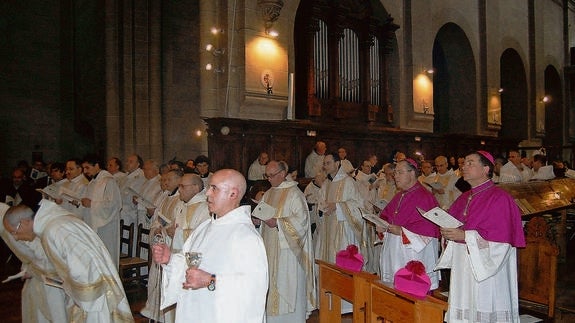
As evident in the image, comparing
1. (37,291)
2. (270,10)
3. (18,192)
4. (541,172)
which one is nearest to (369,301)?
(37,291)

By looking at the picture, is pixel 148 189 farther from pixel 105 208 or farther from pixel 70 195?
pixel 70 195

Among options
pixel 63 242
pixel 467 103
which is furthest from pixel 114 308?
pixel 467 103

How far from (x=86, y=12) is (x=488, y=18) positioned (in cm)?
1423

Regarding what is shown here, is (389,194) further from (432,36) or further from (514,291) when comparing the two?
(432,36)

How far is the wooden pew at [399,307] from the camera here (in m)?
3.35

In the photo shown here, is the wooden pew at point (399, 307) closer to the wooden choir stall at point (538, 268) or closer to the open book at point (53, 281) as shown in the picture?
the wooden choir stall at point (538, 268)

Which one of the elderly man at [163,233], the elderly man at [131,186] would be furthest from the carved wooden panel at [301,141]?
the elderly man at [163,233]

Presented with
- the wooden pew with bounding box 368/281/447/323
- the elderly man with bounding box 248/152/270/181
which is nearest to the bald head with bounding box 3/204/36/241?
the wooden pew with bounding box 368/281/447/323

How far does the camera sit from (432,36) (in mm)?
15719

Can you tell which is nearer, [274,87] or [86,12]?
[274,87]

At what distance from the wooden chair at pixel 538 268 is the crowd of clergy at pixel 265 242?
0.48m

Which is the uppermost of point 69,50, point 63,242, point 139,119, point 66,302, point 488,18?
point 488,18

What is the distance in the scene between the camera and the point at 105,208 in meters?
7.26

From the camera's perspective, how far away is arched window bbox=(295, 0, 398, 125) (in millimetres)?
12391
